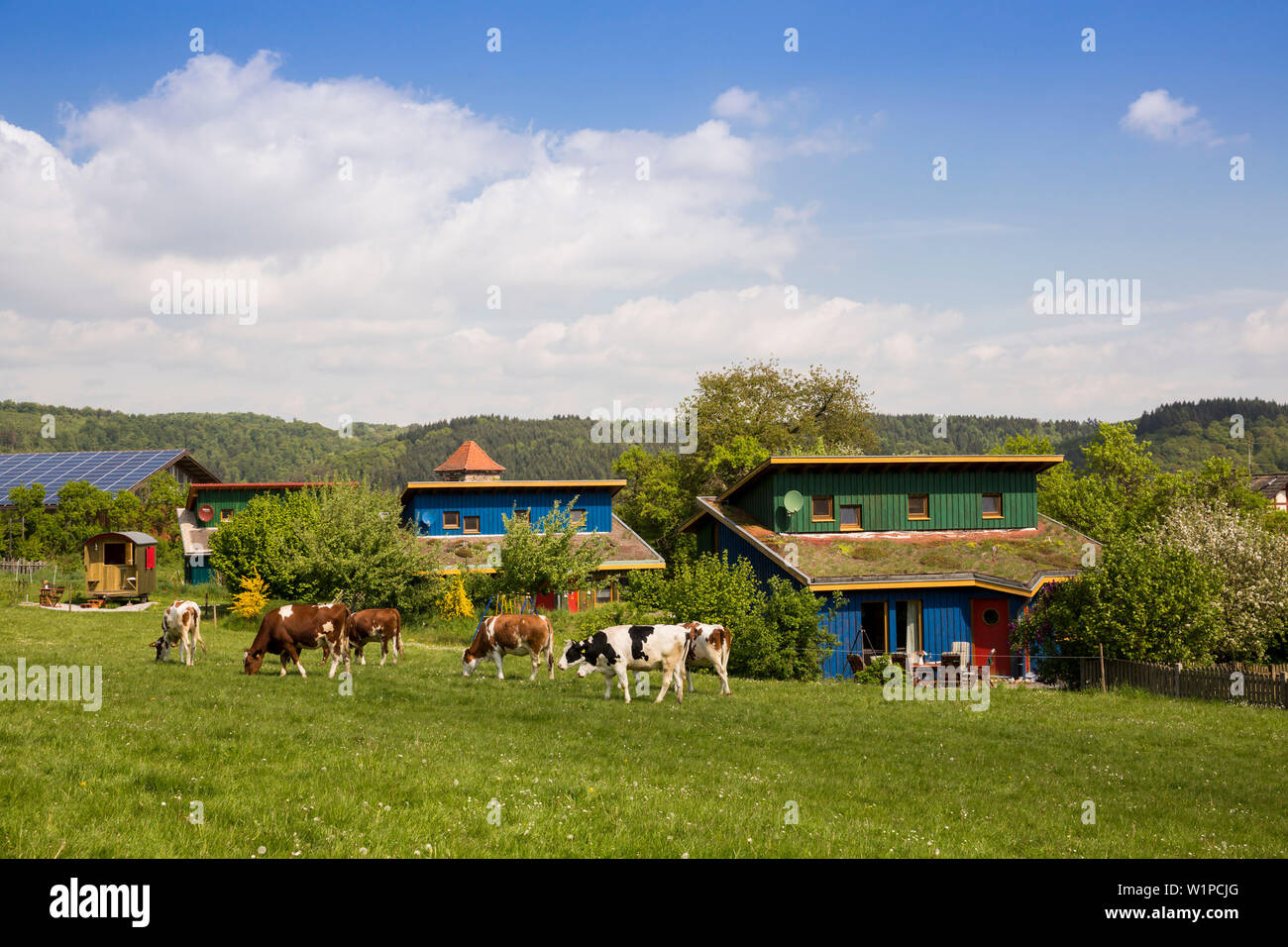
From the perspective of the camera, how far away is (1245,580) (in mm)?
30062

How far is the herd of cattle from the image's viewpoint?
20.0m

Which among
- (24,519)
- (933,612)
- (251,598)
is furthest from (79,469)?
(933,612)

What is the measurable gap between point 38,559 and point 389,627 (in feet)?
153

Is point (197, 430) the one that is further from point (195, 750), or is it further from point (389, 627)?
point (195, 750)

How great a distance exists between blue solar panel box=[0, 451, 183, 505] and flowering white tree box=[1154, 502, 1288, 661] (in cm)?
7093

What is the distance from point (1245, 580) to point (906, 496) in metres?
12.6

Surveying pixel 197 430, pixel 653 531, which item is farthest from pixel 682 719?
pixel 197 430

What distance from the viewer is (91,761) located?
31.8ft

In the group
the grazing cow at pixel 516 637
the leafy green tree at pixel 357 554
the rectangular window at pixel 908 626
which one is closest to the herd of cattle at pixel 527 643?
the grazing cow at pixel 516 637

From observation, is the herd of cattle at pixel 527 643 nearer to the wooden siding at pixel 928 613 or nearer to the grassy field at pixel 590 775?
the grassy field at pixel 590 775

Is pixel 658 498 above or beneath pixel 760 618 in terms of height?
above

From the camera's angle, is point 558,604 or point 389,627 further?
point 558,604

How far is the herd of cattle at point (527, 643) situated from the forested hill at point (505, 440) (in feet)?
372

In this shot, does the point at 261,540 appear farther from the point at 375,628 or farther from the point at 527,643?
the point at 527,643
